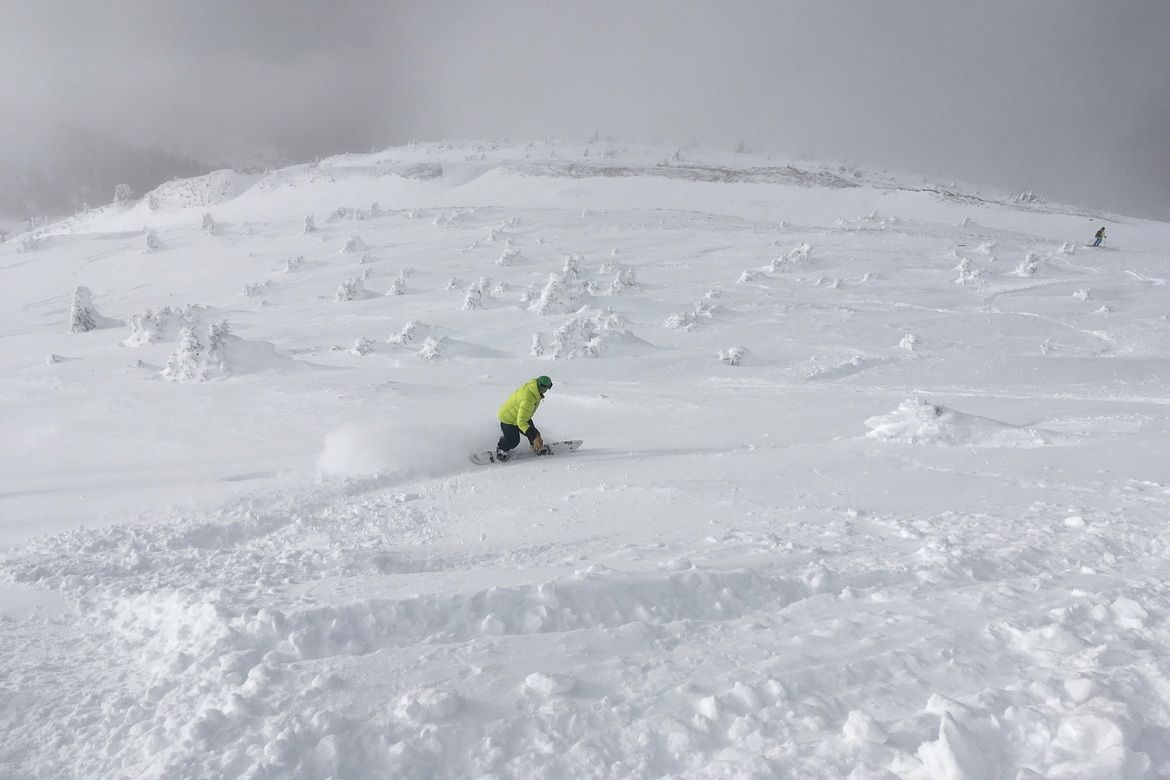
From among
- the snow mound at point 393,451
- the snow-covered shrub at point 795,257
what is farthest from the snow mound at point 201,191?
the snow mound at point 393,451

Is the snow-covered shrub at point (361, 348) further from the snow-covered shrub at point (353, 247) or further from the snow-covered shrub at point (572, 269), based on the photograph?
the snow-covered shrub at point (353, 247)

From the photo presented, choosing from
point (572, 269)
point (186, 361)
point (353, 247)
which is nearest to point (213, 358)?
point (186, 361)

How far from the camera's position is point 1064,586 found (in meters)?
3.97

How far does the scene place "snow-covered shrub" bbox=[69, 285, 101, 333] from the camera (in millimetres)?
17328

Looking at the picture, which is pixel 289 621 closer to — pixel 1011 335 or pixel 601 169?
pixel 1011 335

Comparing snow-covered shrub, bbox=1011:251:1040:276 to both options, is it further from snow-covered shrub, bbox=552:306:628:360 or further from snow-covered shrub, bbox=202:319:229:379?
snow-covered shrub, bbox=202:319:229:379

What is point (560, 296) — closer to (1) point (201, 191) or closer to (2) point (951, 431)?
(2) point (951, 431)

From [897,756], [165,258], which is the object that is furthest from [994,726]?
[165,258]

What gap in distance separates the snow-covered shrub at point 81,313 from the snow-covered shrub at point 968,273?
27.9 m

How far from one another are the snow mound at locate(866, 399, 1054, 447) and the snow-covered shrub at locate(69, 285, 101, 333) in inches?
843

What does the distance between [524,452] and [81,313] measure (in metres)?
16.9

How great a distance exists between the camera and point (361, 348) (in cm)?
1441

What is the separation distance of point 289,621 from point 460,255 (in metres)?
23.7

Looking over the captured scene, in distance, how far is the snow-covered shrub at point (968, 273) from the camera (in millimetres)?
19770
